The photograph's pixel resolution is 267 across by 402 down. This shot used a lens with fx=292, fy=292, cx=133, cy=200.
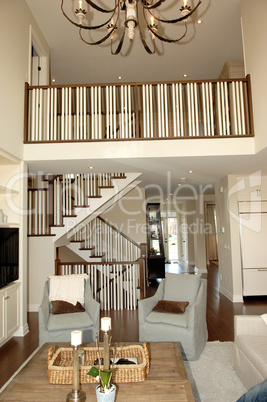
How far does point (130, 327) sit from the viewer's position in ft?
15.1

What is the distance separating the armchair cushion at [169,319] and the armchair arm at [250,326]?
0.62 metres

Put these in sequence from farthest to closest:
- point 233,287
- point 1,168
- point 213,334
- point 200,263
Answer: point 200,263 < point 233,287 < point 1,168 < point 213,334

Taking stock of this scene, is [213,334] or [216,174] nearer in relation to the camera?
[213,334]

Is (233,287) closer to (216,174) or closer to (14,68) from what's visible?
(216,174)

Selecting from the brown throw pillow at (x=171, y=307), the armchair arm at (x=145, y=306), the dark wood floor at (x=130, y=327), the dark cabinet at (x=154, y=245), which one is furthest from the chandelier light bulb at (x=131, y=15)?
the dark cabinet at (x=154, y=245)

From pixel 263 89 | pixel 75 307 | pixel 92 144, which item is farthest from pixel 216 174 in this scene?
pixel 75 307

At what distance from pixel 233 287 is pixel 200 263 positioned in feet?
12.8

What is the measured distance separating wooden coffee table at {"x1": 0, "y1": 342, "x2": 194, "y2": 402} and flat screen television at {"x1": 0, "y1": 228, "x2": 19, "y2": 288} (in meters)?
1.76

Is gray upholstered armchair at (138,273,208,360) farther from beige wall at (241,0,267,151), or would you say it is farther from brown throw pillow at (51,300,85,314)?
beige wall at (241,0,267,151)

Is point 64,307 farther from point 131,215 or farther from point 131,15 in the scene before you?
point 131,215

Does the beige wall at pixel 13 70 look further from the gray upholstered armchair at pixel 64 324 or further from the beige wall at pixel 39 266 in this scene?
the gray upholstered armchair at pixel 64 324

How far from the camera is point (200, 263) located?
9.99 metres

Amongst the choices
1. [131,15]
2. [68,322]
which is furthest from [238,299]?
[131,15]

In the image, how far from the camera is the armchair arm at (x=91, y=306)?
11.9 feet
